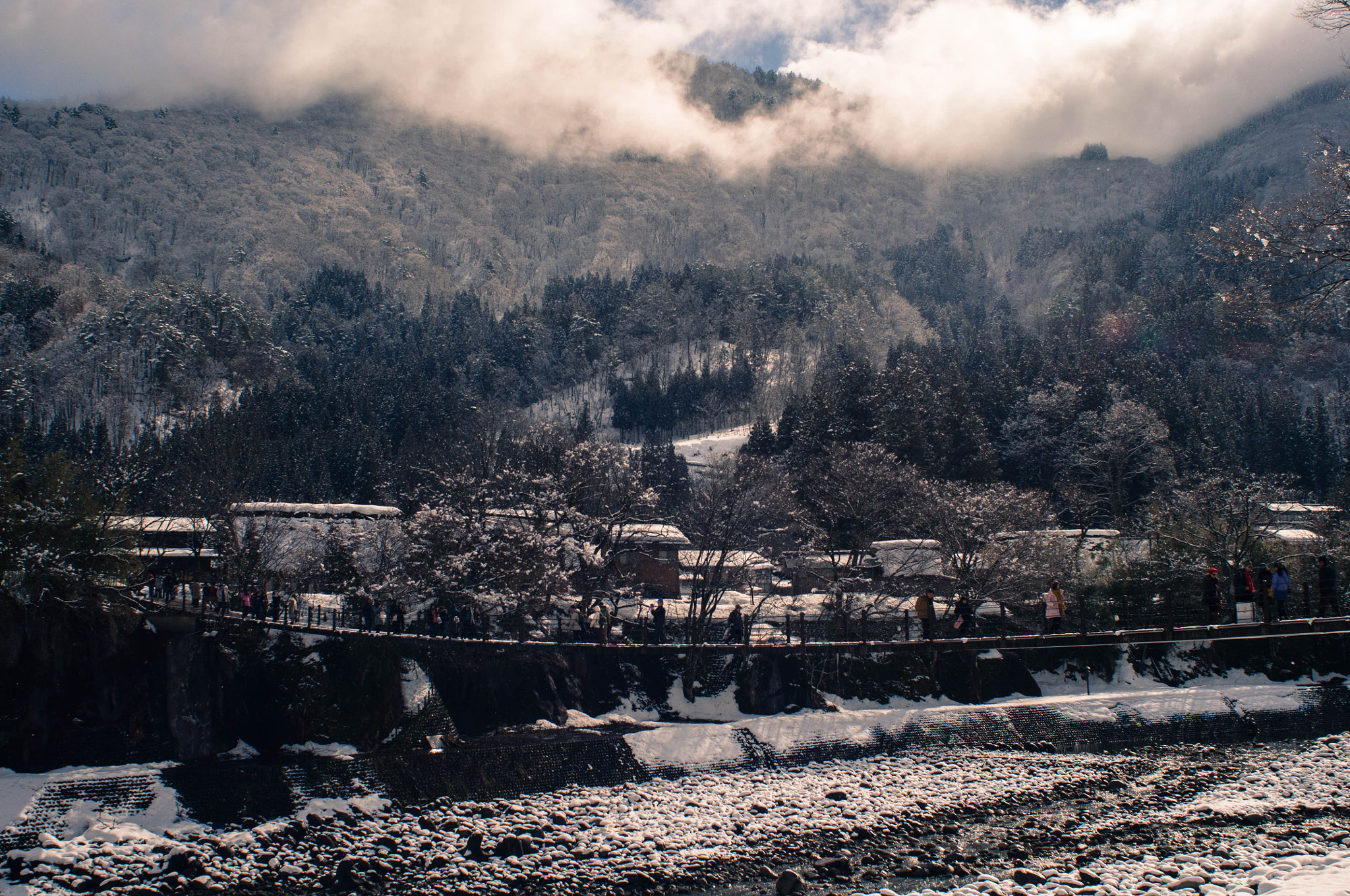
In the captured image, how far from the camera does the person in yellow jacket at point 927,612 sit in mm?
29109

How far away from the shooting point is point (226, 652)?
27.6 m

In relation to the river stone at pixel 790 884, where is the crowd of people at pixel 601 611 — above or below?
above

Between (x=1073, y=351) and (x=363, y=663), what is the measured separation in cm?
8682

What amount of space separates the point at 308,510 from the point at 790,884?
49.8 m

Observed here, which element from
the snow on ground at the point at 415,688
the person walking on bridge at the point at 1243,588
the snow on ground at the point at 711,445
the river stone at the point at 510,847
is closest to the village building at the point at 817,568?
the person walking on bridge at the point at 1243,588

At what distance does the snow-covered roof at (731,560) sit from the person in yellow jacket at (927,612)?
857 centimetres

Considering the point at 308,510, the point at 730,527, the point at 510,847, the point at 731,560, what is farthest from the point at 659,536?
the point at 510,847

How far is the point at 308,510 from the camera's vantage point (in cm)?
5888

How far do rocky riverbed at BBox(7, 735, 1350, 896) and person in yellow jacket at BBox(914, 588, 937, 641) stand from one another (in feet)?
17.7

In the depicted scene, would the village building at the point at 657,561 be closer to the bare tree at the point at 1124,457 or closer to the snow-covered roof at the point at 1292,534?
the snow-covered roof at the point at 1292,534

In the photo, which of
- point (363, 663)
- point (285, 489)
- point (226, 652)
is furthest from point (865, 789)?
point (285, 489)

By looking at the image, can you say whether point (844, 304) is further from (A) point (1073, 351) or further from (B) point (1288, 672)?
(B) point (1288, 672)

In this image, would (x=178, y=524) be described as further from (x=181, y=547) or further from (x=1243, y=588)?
(x=1243, y=588)

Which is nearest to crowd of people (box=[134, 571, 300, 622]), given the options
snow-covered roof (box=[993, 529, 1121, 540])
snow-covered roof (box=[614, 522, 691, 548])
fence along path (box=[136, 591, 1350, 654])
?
fence along path (box=[136, 591, 1350, 654])
